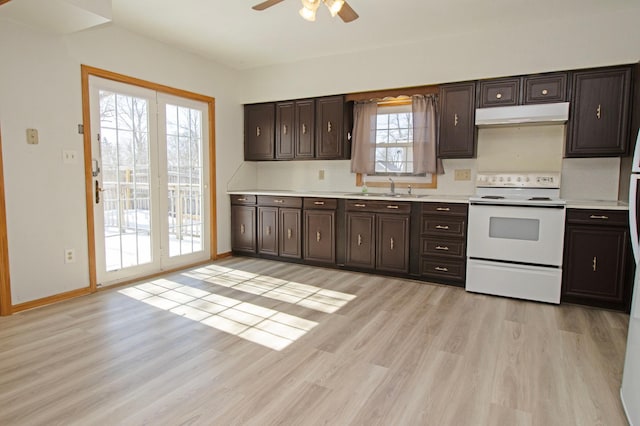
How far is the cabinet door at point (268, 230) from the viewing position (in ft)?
16.2

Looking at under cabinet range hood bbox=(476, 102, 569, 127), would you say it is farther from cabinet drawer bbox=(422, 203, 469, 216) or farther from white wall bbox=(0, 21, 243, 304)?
white wall bbox=(0, 21, 243, 304)

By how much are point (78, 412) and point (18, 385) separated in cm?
51

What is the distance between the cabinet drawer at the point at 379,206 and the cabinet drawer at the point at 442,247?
39 centimetres

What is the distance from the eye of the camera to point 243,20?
3.61 m

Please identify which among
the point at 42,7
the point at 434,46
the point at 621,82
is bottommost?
the point at 621,82

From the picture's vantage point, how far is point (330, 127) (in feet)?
15.6

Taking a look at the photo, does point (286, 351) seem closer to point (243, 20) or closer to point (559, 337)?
point (559, 337)

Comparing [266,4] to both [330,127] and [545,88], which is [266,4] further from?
[545,88]

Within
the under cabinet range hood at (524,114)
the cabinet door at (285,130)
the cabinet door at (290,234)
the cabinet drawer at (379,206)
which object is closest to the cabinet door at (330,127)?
the cabinet door at (285,130)

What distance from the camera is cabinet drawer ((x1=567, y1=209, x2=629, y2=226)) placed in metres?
3.17

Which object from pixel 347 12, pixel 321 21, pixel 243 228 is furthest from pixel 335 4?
pixel 243 228

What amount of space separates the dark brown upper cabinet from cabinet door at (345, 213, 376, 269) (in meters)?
1.14

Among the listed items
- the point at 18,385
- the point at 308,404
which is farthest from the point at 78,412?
the point at 308,404

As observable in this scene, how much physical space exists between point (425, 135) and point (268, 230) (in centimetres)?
228
